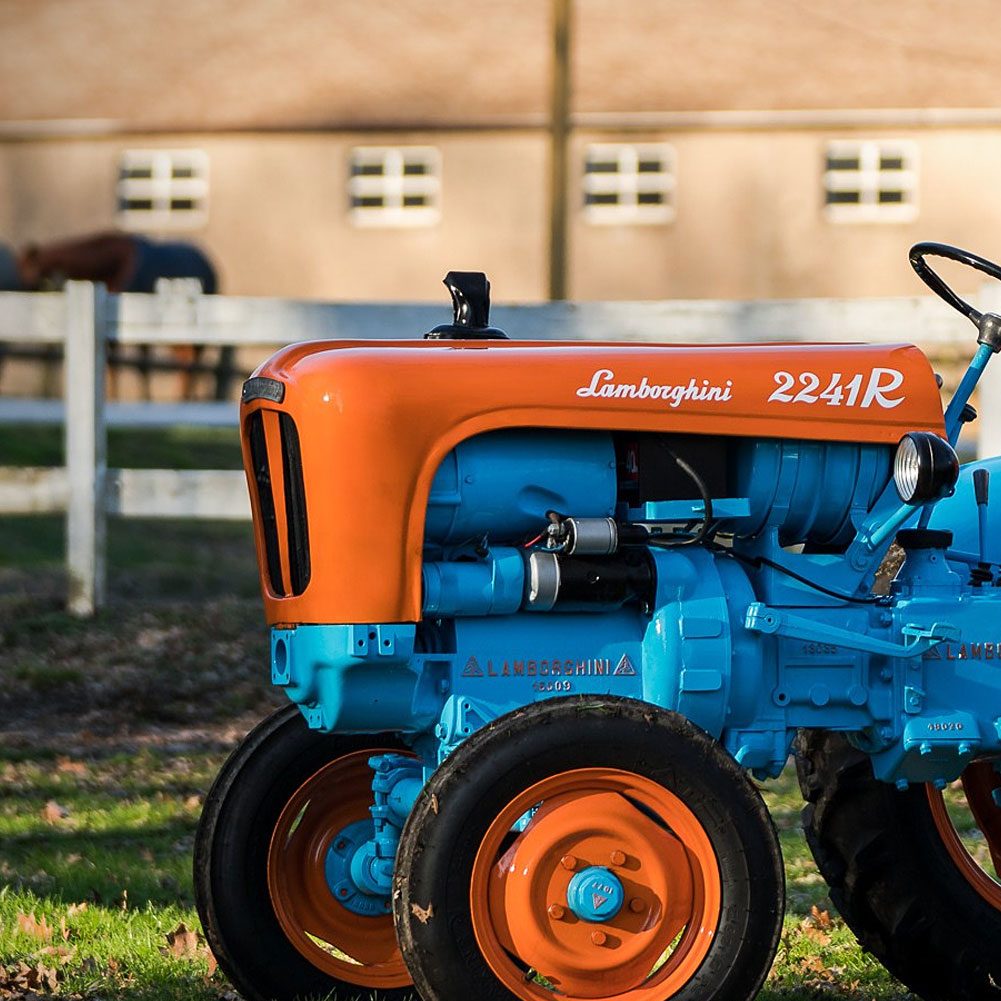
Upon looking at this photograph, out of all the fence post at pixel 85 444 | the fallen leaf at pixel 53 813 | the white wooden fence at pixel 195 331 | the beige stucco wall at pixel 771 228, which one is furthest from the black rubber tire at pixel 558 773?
the beige stucco wall at pixel 771 228

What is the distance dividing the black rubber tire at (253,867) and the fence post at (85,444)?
4.45m

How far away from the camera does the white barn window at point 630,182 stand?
23.3 m

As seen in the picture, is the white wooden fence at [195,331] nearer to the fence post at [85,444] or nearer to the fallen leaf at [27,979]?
the fence post at [85,444]

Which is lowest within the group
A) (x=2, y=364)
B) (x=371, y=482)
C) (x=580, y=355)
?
(x=2, y=364)

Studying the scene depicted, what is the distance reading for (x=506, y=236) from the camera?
77.2 feet

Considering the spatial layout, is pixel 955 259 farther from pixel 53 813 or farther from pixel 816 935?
pixel 53 813

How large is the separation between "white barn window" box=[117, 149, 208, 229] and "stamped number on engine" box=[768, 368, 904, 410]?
2095cm

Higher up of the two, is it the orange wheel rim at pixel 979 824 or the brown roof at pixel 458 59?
the brown roof at pixel 458 59

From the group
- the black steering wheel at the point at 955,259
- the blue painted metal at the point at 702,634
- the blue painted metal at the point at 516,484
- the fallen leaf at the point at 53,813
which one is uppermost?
the black steering wheel at the point at 955,259

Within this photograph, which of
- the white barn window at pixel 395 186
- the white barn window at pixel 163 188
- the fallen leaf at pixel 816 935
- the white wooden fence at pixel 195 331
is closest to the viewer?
the fallen leaf at pixel 816 935

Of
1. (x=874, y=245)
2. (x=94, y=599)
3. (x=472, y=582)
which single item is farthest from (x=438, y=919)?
(x=874, y=245)

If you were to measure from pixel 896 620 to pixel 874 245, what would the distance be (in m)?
19.7

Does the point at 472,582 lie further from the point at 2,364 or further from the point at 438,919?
→ the point at 2,364

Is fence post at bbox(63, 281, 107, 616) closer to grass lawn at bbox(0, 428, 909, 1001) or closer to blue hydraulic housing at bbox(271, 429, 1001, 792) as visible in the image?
grass lawn at bbox(0, 428, 909, 1001)
